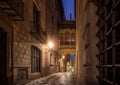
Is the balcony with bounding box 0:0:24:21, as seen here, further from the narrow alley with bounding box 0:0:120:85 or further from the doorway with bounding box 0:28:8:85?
the doorway with bounding box 0:28:8:85

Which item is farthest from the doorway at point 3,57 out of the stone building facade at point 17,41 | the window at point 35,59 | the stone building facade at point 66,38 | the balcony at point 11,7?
the stone building facade at point 66,38

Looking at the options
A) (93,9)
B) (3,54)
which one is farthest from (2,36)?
(93,9)

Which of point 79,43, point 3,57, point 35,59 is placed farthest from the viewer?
point 35,59

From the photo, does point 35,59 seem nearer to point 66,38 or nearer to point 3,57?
point 3,57

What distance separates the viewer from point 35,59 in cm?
1816

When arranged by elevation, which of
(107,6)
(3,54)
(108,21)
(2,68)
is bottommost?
(2,68)

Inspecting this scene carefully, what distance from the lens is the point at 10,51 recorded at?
422 inches

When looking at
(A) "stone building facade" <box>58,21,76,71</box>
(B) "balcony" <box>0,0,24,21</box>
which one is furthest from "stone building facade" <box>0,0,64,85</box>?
(A) "stone building facade" <box>58,21,76,71</box>

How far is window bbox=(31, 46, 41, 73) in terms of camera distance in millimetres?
16997

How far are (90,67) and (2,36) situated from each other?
5.92 metres

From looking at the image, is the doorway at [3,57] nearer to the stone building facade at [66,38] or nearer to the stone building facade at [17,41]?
the stone building facade at [17,41]

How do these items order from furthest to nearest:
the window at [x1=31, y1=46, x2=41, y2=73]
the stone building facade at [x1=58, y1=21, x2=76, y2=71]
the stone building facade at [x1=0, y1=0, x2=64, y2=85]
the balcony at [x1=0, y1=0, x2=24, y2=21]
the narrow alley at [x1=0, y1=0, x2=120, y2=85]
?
the stone building facade at [x1=58, y1=21, x2=76, y2=71], the window at [x1=31, y1=46, x2=41, y2=73], the stone building facade at [x1=0, y1=0, x2=64, y2=85], the balcony at [x1=0, y1=0, x2=24, y2=21], the narrow alley at [x1=0, y1=0, x2=120, y2=85]

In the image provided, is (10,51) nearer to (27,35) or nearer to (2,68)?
(2,68)

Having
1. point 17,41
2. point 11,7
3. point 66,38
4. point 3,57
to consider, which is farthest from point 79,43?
point 66,38
